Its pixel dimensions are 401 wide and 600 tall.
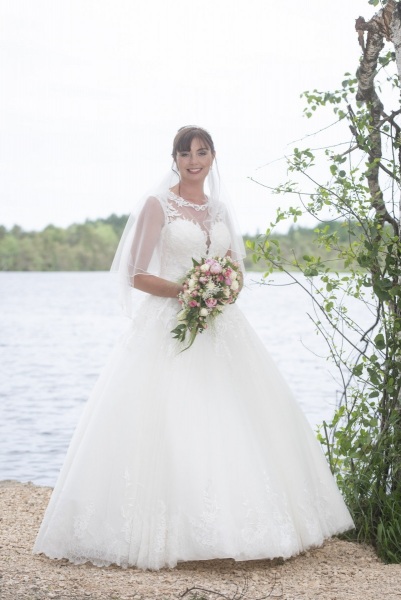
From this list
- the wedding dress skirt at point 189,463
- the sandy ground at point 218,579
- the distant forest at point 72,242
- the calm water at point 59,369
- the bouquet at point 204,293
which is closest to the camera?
the sandy ground at point 218,579

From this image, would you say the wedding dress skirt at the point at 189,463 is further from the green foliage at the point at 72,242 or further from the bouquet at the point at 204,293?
the green foliage at the point at 72,242

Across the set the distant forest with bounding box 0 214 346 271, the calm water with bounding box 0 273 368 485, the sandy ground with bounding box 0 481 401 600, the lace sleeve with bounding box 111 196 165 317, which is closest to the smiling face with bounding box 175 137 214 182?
the lace sleeve with bounding box 111 196 165 317

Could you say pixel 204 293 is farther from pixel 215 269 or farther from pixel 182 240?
pixel 182 240

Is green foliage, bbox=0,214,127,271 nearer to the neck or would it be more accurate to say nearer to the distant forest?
the distant forest

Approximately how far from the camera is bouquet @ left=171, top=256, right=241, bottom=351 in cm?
411

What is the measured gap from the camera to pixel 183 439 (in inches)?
158

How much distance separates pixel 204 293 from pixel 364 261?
1.09m

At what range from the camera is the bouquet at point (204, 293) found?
13.5 feet

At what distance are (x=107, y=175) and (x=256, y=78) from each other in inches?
1220

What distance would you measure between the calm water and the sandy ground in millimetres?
1137

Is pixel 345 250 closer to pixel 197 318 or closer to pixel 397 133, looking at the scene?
pixel 397 133

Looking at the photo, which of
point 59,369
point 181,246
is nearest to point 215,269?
point 181,246

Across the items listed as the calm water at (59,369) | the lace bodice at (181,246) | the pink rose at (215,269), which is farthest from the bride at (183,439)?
the calm water at (59,369)

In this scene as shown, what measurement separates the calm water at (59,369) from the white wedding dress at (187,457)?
44 centimetres
